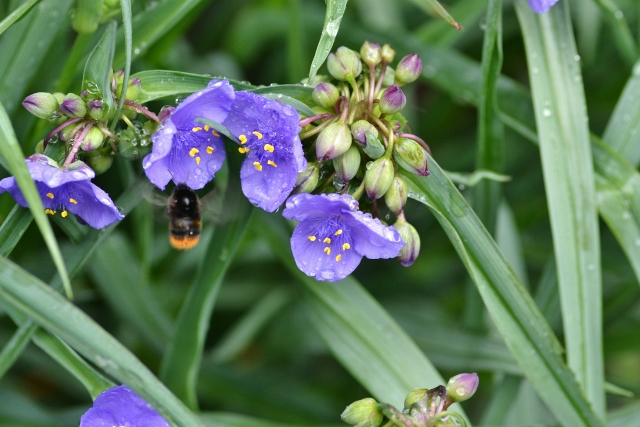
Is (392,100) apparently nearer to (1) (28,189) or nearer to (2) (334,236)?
(2) (334,236)

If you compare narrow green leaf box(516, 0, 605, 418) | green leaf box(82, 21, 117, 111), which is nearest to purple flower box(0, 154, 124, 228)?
green leaf box(82, 21, 117, 111)

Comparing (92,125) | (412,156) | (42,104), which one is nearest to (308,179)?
(412,156)

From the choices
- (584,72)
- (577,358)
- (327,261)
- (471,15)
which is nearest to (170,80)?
(327,261)

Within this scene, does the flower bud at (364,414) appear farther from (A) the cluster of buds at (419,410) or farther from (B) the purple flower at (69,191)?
(B) the purple flower at (69,191)

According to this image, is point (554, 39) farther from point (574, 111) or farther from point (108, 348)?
point (108, 348)

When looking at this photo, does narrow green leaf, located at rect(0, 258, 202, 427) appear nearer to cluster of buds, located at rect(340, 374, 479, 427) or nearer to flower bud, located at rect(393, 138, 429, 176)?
cluster of buds, located at rect(340, 374, 479, 427)

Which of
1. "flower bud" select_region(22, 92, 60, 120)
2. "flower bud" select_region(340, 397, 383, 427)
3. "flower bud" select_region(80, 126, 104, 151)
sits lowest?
"flower bud" select_region(340, 397, 383, 427)
